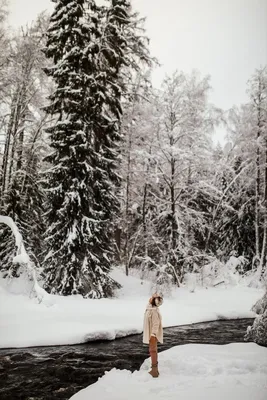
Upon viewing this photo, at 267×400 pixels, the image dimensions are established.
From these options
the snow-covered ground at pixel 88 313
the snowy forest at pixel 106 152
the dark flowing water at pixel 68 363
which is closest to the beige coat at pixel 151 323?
the dark flowing water at pixel 68 363

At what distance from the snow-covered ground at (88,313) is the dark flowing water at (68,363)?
1.49ft

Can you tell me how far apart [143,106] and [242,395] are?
60.4 feet

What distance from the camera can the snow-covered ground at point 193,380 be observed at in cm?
551

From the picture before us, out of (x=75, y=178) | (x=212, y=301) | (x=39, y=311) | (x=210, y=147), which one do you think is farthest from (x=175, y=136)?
(x=39, y=311)

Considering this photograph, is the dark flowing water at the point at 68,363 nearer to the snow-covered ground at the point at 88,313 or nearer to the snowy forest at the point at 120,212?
the snowy forest at the point at 120,212

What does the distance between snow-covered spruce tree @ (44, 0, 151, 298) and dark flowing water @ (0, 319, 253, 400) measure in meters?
4.67

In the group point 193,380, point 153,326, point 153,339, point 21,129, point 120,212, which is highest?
point 21,129

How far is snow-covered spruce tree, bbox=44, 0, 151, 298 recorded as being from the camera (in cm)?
1452

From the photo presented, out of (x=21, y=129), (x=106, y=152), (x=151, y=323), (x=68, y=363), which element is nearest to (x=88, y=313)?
(x=68, y=363)

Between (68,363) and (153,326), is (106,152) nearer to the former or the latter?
(68,363)

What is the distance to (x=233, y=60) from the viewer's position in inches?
286

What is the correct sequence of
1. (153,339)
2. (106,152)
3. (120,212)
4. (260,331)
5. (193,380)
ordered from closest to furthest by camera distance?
(193,380)
(153,339)
(260,331)
(106,152)
(120,212)

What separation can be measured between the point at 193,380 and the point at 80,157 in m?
10.7

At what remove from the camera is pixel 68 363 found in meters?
8.07
